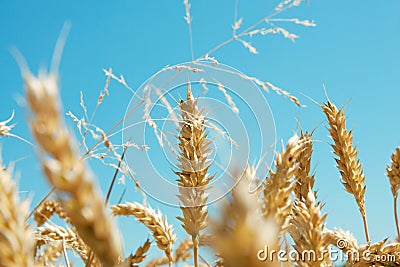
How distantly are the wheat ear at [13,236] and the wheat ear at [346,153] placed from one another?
7.74 ft

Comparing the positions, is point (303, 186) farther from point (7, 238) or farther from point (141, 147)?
point (7, 238)

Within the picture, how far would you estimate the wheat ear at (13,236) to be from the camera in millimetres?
662

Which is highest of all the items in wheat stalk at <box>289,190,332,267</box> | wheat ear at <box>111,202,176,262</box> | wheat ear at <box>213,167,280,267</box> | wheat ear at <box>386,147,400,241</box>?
wheat ear at <box>386,147,400,241</box>

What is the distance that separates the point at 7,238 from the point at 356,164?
2.50m

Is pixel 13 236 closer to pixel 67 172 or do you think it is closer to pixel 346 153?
pixel 67 172

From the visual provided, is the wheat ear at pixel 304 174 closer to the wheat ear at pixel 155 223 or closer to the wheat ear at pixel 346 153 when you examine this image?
the wheat ear at pixel 346 153

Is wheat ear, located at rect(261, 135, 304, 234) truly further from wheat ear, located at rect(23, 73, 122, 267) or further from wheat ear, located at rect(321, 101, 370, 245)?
wheat ear, located at rect(321, 101, 370, 245)

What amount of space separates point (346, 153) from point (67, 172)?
2.49 meters

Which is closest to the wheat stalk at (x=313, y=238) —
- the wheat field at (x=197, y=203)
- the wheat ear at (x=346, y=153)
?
the wheat field at (x=197, y=203)

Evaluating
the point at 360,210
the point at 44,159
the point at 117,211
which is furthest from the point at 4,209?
the point at 360,210

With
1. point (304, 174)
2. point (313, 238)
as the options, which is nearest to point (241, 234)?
point (313, 238)

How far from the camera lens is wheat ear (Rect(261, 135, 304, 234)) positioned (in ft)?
3.11

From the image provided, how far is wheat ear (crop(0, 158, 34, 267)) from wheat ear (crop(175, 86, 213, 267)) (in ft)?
3.44

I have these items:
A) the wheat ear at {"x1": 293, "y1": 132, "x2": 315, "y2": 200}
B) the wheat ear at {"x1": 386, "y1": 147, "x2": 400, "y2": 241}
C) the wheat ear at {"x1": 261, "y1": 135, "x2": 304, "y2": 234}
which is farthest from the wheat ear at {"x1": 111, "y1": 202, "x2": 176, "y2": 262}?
the wheat ear at {"x1": 386, "y1": 147, "x2": 400, "y2": 241}
